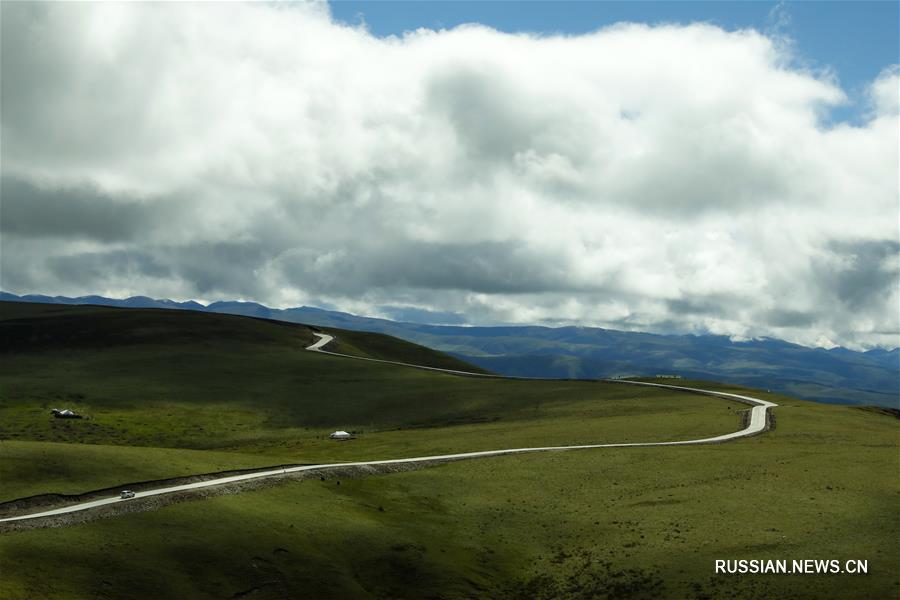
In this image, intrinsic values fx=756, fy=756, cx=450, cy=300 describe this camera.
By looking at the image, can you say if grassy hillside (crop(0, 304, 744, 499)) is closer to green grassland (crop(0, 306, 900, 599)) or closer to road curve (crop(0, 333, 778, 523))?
green grassland (crop(0, 306, 900, 599))

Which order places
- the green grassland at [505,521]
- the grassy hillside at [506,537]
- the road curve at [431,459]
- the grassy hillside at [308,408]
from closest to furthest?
the grassy hillside at [506,537] < the green grassland at [505,521] < the road curve at [431,459] < the grassy hillside at [308,408]

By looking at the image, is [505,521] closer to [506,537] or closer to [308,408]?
[506,537]

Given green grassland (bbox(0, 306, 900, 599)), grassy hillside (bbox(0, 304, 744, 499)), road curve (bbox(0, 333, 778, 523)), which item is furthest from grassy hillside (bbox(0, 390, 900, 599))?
grassy hillside (bbox(0, 304, 744, 499))

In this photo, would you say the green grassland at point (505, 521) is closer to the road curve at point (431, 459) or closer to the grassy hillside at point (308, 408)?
the grassy hillside at point (308, 408)

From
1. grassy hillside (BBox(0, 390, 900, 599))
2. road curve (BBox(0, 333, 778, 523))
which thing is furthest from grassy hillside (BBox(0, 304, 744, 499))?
grassy hillside (BBox(0, 390, 900, 599))

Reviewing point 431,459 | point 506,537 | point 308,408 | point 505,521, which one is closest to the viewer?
point 506,537

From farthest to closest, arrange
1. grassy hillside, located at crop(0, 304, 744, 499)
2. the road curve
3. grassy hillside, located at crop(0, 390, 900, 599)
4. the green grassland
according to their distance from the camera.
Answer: grassy hillside, located at crop(0, 304, 744, 499), the road curve, the green grassland, grassy hillside, located at crop(0, 390, 900, 599)

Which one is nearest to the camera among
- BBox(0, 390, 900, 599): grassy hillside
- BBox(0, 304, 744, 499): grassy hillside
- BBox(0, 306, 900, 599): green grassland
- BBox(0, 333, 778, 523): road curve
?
BBox(0, 390, 900, 599): grassy hillside

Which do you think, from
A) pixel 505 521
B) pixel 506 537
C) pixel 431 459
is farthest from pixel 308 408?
pixel 506 537

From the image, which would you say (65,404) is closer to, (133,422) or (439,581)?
(133,422)

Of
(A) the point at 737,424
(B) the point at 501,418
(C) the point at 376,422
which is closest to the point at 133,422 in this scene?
(C) the point at 376,422

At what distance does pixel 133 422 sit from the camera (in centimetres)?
13638

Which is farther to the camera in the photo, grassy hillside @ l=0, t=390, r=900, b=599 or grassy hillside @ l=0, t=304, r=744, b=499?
grassy hillside @ l=0, t=304, r=744, b=499

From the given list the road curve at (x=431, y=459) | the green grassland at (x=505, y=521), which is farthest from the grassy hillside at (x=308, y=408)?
the road curve at (x=431, y=459)
